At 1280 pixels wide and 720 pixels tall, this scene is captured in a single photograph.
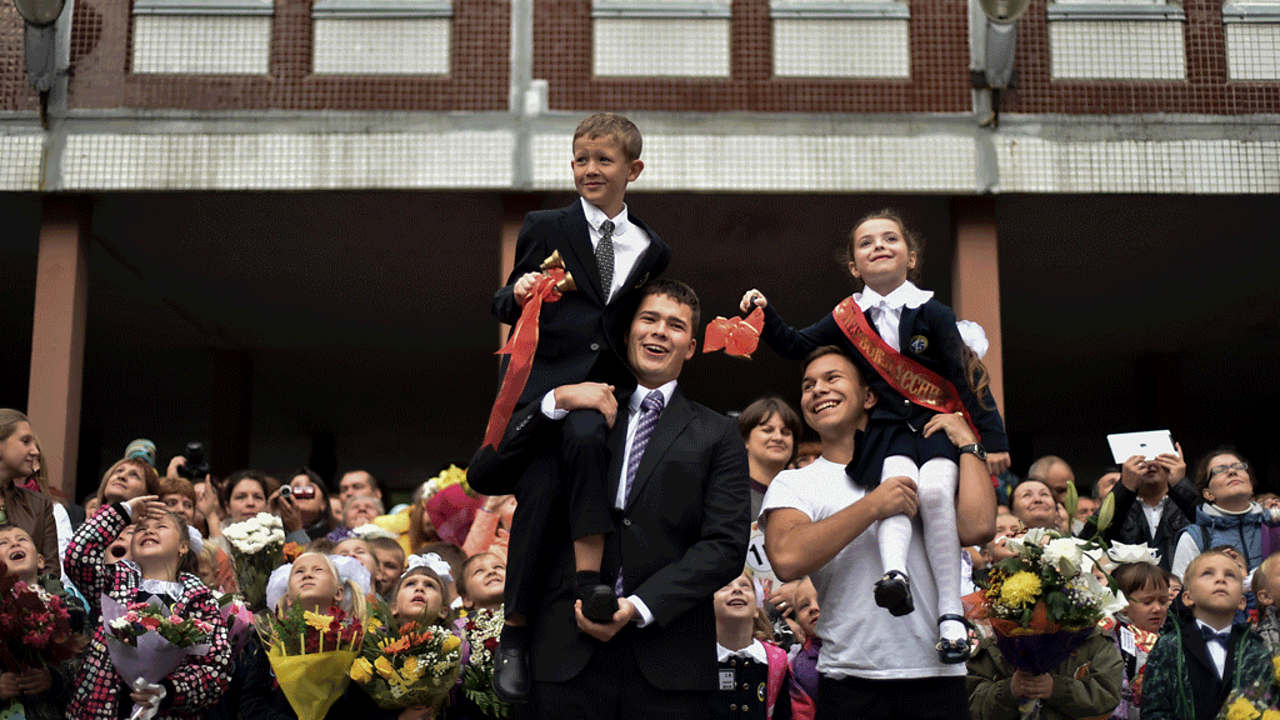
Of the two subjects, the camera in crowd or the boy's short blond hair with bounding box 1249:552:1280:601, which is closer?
the boy's short blond hair with bounding box 1249:552:1280:601

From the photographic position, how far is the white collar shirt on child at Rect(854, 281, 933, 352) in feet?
14.5

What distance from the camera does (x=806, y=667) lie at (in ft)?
19.0

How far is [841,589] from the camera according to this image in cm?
417

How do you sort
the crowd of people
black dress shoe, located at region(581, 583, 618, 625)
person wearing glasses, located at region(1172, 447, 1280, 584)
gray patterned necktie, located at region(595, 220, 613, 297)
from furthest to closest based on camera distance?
person wearing glasses, located at region(1172, 447, 1280, 584)
gray patterned necktie, located at region(595, 220, 613, 297)
the crowd of people
black dress shoe, located at region(581, 583, 618, 625)

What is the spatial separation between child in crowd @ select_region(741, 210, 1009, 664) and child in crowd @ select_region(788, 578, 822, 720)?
164cm

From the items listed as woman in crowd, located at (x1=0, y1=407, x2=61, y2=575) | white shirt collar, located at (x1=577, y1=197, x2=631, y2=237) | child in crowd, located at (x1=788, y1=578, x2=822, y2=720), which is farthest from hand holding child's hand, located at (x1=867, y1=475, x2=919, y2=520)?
woman in crowd, located at (x1=0, y1=407, x2=61, y2=575)

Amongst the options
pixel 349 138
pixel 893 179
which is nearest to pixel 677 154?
pixel 893 179

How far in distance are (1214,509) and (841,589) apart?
13.8 ft

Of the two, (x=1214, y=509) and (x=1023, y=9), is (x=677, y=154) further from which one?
(x=1214, y=509)

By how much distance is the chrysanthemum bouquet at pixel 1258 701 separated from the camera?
16.8 ft

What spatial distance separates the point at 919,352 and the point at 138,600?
3.66 m

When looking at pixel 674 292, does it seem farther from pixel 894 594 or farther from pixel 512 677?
pixel 512 677

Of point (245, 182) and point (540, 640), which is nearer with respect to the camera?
point (540, 640)

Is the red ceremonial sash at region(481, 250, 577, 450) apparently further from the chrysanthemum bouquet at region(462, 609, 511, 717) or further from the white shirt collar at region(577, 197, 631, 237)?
the chrysanthemum bouquet at region(462, 609, 511, 717)
